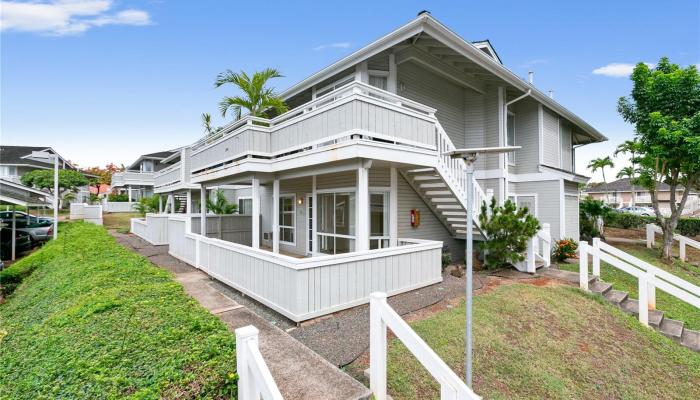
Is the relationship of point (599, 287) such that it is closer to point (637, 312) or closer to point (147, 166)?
point (637, 312)

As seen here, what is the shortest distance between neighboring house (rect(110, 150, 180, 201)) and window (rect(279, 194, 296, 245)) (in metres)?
24.2

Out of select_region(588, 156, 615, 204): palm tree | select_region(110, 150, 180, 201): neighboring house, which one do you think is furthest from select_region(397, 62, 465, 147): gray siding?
select_region(588, 156, 615, 204): palm tree

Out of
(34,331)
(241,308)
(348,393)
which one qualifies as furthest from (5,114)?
(348,393)

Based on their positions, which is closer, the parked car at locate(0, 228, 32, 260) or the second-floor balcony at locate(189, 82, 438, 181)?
the second-floor balcony at locate(189, 82, 438, 181)

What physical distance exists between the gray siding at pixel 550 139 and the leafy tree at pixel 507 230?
19.6 feet

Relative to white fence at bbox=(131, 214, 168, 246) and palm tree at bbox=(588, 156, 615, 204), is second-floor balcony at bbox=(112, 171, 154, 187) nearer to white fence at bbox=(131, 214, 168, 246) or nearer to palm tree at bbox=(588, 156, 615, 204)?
white fence at bbox=(131, 214, 168, 246)

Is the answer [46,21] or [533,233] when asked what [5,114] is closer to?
[46,21]

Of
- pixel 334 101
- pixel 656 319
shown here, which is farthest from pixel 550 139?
pixel 334 101

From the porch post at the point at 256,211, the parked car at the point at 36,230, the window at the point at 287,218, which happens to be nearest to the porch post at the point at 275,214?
the porch post at the point at 256,211

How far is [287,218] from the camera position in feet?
41.2

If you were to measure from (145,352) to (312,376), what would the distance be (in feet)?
6.01

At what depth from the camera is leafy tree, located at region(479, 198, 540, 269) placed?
822 centimetres

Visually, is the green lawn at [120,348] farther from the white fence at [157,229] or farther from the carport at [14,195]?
the carport at [14,195]

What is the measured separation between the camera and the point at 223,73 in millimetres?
12758
